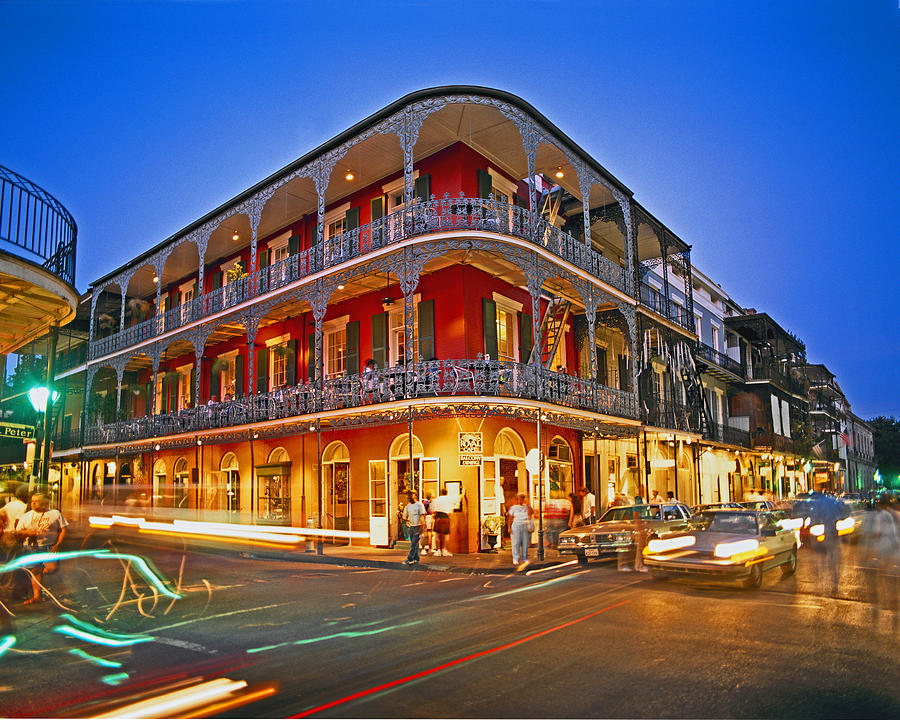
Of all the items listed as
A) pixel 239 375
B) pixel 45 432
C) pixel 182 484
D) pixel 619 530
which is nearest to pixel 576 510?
pixel 619 530

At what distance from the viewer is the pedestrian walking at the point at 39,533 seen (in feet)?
36.5

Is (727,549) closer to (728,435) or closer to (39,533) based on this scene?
(39,533)

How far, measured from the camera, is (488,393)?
16828 mm

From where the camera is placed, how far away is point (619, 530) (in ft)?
50.3

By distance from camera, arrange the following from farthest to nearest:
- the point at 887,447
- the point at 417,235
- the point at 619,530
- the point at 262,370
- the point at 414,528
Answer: the point at 887,447, the point at 262,370, the point at 417,235, the point at 414,528, the point at 619,530

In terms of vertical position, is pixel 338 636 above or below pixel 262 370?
below

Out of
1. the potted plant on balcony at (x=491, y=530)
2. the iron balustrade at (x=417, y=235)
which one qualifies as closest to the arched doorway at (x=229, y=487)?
the iron balustrade at (x=417, y=235)

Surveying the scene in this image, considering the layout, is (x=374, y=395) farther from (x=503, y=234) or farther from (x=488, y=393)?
(x=503, y=234)

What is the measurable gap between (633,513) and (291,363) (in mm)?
13506

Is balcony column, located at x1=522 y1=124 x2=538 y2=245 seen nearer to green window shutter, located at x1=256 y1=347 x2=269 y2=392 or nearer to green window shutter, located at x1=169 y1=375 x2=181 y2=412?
green window shutter, located at x1=256 y1=347 x2=269 y2=392

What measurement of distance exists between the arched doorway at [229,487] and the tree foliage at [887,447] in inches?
3323

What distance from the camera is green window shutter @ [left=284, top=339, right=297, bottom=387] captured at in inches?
964

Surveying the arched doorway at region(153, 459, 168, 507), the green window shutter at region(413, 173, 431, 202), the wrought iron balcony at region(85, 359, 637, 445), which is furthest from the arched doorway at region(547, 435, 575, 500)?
the arched doorway at region(153, 459, 168, 507)

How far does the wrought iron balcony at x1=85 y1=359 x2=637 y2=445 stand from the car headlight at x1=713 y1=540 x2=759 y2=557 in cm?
666
